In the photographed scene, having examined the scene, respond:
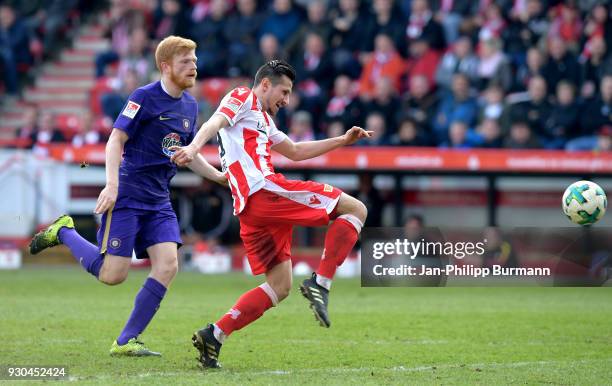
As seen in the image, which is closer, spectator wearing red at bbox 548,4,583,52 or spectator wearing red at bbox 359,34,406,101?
spectator wearing red at bbox 548,4,583,52

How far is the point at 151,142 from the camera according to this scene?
8.85 meters

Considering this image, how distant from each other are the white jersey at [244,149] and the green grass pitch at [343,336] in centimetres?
125

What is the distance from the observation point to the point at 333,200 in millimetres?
8117

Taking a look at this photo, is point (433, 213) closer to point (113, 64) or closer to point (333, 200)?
point (113, 64)

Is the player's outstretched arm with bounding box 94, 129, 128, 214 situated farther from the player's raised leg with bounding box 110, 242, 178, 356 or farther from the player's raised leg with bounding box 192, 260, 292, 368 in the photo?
the player's raised leg with bounding box 192, 260, 292, 368

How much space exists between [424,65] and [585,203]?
30.4ft

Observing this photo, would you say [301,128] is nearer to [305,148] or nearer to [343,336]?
[343,336]

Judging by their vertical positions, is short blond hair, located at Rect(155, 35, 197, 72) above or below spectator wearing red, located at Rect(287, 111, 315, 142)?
above

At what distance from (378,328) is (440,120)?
816cm

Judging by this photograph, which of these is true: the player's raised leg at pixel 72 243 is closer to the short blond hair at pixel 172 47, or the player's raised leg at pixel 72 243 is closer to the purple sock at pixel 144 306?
the purple sock at pixel 144 306

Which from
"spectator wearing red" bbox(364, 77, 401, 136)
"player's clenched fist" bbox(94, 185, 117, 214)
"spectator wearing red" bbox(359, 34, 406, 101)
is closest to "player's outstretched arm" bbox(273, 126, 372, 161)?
"player's clenched fist" bbox(94, 185, 117, 214)

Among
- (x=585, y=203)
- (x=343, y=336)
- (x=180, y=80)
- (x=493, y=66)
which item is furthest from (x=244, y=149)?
(x=493, y=66)

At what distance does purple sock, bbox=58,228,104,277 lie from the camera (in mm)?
8859

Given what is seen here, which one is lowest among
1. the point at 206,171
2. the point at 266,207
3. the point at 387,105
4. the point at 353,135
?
the point at 266,207
